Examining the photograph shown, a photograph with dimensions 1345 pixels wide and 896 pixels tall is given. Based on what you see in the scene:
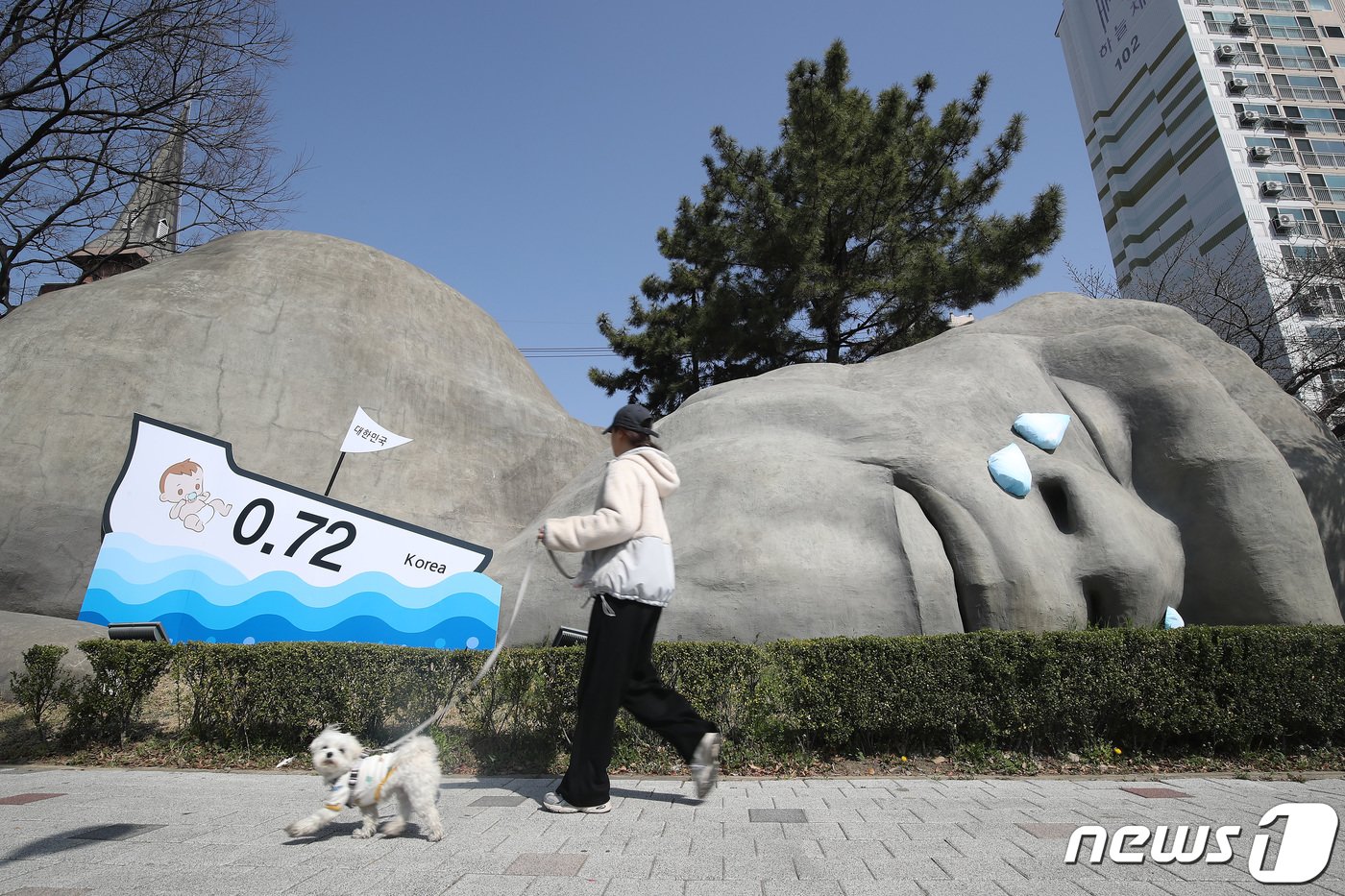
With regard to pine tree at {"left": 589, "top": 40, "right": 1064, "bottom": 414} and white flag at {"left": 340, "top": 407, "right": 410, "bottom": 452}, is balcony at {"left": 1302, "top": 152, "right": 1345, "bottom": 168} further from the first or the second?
white flag at {"left": 340, "top": 407, "right": 410, "bottom": 452}

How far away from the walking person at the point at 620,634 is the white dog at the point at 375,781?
2.19ft

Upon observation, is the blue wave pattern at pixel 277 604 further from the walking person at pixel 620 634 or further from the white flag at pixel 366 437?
the walking person at pixel 620 634

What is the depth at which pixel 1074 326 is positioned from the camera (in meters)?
9.99

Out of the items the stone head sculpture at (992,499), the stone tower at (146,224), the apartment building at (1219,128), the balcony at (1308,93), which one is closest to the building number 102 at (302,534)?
the stone head sculpture at (992,499)

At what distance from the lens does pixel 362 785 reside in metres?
3.21

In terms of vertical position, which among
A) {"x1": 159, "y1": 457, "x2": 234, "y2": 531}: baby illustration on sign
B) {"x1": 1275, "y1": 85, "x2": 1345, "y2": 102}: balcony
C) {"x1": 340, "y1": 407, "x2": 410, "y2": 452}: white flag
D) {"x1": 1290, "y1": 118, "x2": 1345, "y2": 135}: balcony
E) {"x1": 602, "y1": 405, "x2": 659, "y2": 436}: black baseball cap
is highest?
{"x1": 1275, "y1": 85, "x2": 1345, "y2": 102}: balcony

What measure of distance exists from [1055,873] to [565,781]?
2.12 m

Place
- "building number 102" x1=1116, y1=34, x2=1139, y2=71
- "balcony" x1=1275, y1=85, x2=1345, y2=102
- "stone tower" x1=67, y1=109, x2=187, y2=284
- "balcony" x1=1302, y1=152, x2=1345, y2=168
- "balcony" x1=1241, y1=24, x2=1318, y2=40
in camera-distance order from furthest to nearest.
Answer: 1. "building number 102" x1=1116, y1=34, x2=1139, y2=71
2. "balcony" x1=1241, y1=24, x2=1318, y2=40
3. "balcony" x1=1275, y1=85, x2=1345, y2=102
4. "balcony" x1=1302, y1=152, x2=1345, y2=168
5. "stone tower" x1=67, y1=109, x2=187, y2=284

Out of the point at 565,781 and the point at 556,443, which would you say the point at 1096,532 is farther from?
the point at 556,443

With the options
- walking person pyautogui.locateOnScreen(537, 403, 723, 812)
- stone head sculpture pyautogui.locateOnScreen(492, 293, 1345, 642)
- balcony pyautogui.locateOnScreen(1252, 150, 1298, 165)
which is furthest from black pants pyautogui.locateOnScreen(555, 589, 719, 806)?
balcony pyautogui.locateOnScreen(1252, 150, 1298, 165)

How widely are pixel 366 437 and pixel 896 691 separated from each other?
7881mm

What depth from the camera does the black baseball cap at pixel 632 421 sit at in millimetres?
4031

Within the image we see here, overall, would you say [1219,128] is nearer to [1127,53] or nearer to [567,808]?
[1127,53]

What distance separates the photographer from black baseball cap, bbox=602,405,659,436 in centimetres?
403
